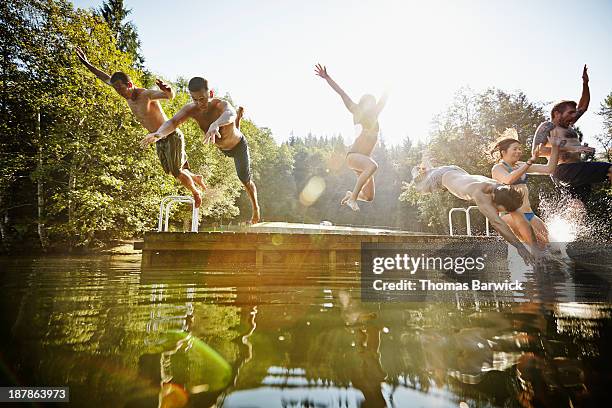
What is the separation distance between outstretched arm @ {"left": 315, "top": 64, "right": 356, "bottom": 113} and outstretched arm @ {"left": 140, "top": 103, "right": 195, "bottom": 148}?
201cm

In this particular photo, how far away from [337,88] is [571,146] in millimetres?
3555

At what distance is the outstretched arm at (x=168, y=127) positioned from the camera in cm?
420

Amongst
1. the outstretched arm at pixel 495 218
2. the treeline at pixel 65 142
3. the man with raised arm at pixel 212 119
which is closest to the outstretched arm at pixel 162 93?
the man with raised arm at pixel 212 119

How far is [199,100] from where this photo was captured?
4512 millimetres

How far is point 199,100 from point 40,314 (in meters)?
3.30

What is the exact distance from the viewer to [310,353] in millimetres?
1400

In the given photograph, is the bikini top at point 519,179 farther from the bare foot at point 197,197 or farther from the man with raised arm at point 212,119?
the bare foot at point 197,197

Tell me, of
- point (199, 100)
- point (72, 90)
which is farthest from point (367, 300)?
point (72, 90)

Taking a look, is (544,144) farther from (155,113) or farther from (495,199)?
(155,113)

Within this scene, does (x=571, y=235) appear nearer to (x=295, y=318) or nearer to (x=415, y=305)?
(x=415, y=305)

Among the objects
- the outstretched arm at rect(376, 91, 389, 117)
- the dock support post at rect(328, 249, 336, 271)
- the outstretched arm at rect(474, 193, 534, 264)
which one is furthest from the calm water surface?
the dock support post at rect(328, 249, 336, 271)

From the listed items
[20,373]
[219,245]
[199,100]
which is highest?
[199,100]

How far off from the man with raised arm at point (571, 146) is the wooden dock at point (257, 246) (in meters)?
2.42

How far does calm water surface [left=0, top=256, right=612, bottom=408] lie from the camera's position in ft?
3.28
